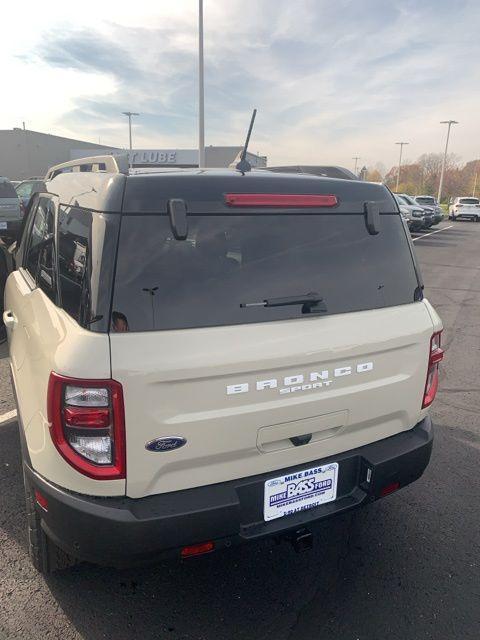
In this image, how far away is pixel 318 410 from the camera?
209 centimetres

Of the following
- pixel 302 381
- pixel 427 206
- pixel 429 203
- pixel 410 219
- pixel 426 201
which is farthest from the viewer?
pixel 426 201

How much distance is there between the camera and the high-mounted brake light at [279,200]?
198 centimetres

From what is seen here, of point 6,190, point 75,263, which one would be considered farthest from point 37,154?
point 75,263

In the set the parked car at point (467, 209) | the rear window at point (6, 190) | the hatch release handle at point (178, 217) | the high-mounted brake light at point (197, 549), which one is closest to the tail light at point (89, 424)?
the high-mounted brake light at point (197, 549)

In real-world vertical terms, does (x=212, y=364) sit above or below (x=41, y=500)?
above

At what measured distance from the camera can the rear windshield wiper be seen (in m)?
1.99

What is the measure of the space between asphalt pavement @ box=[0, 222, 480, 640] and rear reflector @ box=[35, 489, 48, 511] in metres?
0.58

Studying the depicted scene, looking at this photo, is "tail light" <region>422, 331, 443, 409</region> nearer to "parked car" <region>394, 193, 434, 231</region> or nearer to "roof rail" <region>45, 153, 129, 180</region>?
"roof rail" <region>45, 153, 129, 180</region>

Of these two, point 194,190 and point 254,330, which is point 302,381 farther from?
point 194,190

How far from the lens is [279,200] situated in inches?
81.4

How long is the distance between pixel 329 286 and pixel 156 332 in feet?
2.68

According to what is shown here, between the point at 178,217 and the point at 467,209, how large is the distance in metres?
44.3

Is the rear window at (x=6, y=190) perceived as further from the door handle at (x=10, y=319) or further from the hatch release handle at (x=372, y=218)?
the hatch release handle at (x=372, y=218)

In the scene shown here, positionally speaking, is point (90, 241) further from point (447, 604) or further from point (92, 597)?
point (447, 604)
